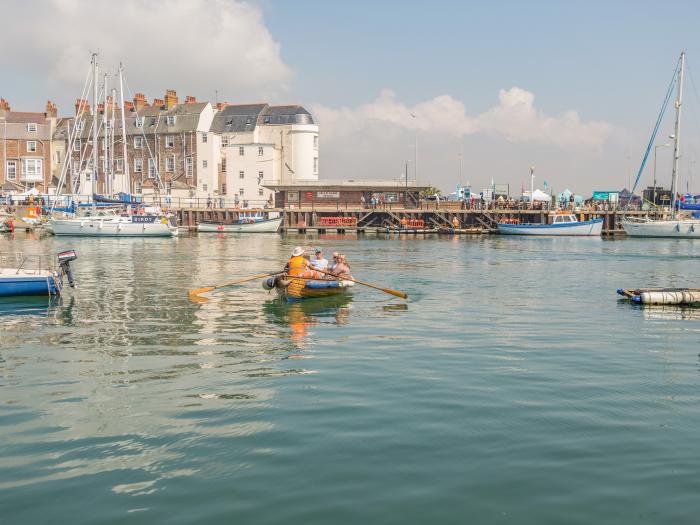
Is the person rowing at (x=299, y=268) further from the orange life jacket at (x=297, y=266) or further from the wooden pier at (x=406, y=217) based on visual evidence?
the wooden pier at (x=406, y=217)

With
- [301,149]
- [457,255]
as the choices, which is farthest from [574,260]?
[301,149]

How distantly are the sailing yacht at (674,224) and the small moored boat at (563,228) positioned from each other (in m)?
3.38

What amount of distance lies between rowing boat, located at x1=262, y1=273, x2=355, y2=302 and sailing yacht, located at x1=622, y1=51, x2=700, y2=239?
64.1 metres

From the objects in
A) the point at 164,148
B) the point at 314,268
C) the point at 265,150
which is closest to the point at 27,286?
the point at 314,268

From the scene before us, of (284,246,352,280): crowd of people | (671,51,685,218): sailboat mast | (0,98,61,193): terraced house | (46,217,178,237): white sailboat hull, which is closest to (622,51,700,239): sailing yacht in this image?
(671,51,685,218): sailboat mast

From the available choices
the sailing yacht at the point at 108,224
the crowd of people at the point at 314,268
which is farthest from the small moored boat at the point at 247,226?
the crowd of people at the point at 314,268

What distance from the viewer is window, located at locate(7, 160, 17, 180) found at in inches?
4257

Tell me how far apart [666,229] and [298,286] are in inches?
2593

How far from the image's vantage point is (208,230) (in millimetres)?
85312

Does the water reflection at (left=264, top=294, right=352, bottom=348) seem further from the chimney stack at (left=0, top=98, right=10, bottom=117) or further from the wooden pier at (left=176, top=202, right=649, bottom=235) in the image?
the chimney stack at (left=0, top=98, right=10, bottom=117)

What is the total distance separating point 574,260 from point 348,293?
2582 cm

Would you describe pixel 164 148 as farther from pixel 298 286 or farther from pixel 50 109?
pixel 298 286

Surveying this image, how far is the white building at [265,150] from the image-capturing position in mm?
99312

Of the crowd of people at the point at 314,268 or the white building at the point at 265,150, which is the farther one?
the white building at the point at 265,150
